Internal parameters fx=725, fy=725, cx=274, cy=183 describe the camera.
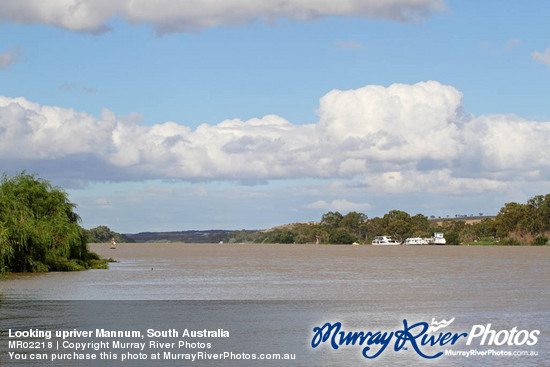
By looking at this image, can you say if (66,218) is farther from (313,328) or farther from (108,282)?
(313,328)

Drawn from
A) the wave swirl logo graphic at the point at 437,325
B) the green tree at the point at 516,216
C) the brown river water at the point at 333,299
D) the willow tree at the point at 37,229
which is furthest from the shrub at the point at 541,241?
the wave swirl logo graphic at the point at 437,325

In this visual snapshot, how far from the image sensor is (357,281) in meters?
47.4

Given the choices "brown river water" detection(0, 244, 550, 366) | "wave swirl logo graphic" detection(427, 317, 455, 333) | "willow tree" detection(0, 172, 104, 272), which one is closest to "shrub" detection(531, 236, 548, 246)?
"brown river water" detection(0, 244, 550, 366)

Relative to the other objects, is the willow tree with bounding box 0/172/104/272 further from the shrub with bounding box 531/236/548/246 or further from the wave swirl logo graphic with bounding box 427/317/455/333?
the shrub with bounding box 531/236/548/246

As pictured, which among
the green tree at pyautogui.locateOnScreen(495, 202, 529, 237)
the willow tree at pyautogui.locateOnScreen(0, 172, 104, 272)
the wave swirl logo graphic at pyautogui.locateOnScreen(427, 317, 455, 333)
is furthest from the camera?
the green tree at pyautogui.locateOnScreen(495, 202, 529, 237)

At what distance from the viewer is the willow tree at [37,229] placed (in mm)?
47125

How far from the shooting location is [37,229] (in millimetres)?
49688

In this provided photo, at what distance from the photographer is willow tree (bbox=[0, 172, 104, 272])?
47125 mm

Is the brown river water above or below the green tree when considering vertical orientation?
below

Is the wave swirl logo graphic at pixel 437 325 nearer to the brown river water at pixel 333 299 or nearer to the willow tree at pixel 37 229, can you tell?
the brown river water at pixel 333 299

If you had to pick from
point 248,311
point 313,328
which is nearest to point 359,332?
point 313,328

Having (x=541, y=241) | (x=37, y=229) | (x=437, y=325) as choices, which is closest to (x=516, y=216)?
(x=541, y=241)

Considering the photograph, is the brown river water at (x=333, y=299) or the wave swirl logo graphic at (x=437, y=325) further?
the wave swirl logo graphic at (x=437, y=325)

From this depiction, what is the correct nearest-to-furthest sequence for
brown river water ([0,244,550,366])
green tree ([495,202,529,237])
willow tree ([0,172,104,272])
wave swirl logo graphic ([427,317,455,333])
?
brown river water ([0,244,550,366]), wave swirl logo graphic ([427,317,455,333]), willow tree ([0,172,104,272]), green tree ([495,202,529,237])
